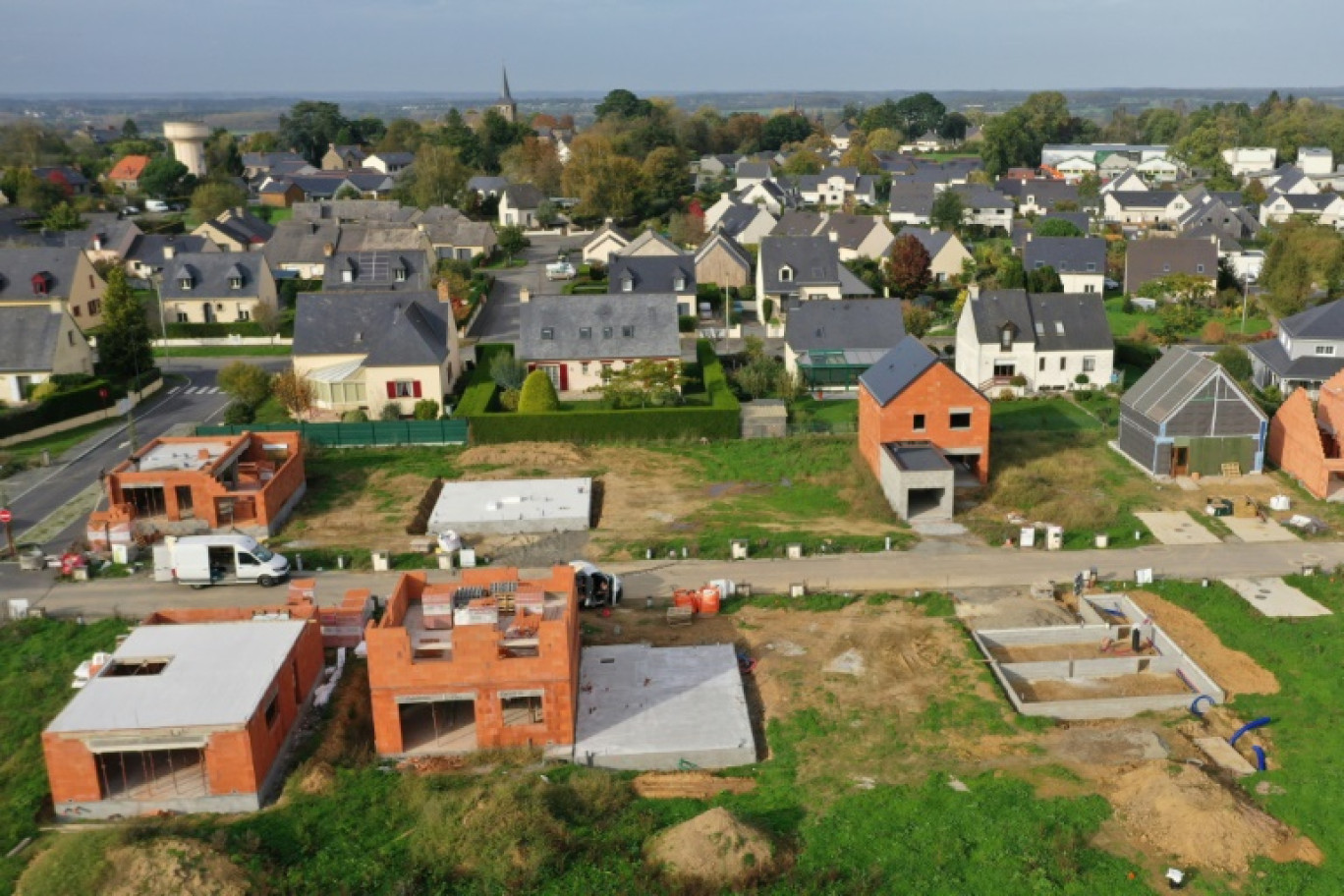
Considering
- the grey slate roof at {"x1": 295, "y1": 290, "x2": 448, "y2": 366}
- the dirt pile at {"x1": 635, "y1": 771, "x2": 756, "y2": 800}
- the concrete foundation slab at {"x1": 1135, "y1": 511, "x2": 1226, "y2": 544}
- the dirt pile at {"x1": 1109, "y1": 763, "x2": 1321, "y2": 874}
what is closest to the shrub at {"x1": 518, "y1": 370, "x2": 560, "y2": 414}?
the grey slate roof at {"x1": 295, "y1": 290, "x2": 448, "y2": 366}

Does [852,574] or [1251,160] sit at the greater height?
[1251,160]

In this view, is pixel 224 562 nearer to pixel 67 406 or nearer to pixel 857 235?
pixel 67 406

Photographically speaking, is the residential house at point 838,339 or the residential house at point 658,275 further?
the residential house at point 658,275

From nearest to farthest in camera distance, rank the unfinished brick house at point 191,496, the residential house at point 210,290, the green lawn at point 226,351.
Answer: the unfinished brick house at point 191,496, the green lawn at point 226,351, the residential house at point 210,290

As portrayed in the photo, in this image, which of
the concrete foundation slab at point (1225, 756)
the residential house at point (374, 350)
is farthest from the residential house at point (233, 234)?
the concrete foundation slab at point (1225, 756)

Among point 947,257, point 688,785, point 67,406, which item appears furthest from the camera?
point 947,257

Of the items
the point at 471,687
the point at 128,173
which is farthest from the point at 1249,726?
the point at 128,173

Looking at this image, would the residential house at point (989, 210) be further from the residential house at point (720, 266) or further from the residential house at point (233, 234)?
the residential house at point (233, 234)
